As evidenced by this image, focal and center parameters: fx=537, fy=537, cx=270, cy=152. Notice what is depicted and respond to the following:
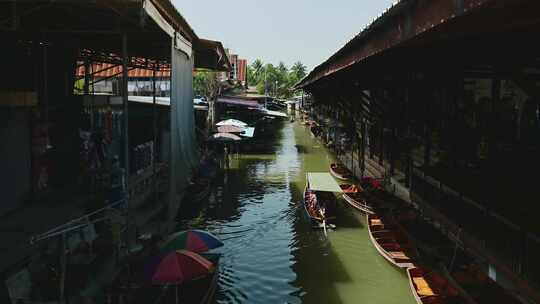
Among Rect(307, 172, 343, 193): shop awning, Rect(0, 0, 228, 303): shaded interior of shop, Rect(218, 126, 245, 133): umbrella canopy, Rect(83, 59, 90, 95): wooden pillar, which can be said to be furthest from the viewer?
Rect(218, 126, 245, 133): umbrella canopy

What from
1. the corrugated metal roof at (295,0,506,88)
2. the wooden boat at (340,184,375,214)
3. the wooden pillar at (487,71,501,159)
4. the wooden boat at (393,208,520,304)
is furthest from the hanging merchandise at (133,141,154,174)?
the wooden pillar at (487,71,501,159)

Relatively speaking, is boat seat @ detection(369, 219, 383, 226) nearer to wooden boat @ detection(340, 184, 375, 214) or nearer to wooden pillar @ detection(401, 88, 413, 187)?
wooden boat @ detection(340, 184, 375, 214)

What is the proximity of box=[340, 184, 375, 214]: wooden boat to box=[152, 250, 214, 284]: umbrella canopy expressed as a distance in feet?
39.3

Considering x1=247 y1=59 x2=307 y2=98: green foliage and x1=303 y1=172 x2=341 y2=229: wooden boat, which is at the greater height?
x1=247 y1=59 x2=307 y2=98: green foliage

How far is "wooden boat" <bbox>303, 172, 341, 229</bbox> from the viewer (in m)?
21.7

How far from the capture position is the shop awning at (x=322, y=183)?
73.2 feet

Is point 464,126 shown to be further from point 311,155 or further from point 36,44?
point 311,155

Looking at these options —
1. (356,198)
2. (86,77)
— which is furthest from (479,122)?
(86,77)

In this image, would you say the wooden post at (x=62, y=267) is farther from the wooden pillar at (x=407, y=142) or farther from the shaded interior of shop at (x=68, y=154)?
Answer: the wooden pillar at (x=407, y=142)

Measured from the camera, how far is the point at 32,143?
17.5m

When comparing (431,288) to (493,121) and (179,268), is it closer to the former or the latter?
(493,121)

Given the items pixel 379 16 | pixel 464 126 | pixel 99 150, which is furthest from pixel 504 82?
pixel 99 150

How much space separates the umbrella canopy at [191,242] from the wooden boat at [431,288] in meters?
5.34

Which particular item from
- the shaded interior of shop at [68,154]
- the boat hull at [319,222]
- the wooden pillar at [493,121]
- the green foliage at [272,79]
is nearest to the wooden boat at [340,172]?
the boat hull at [319,222]
